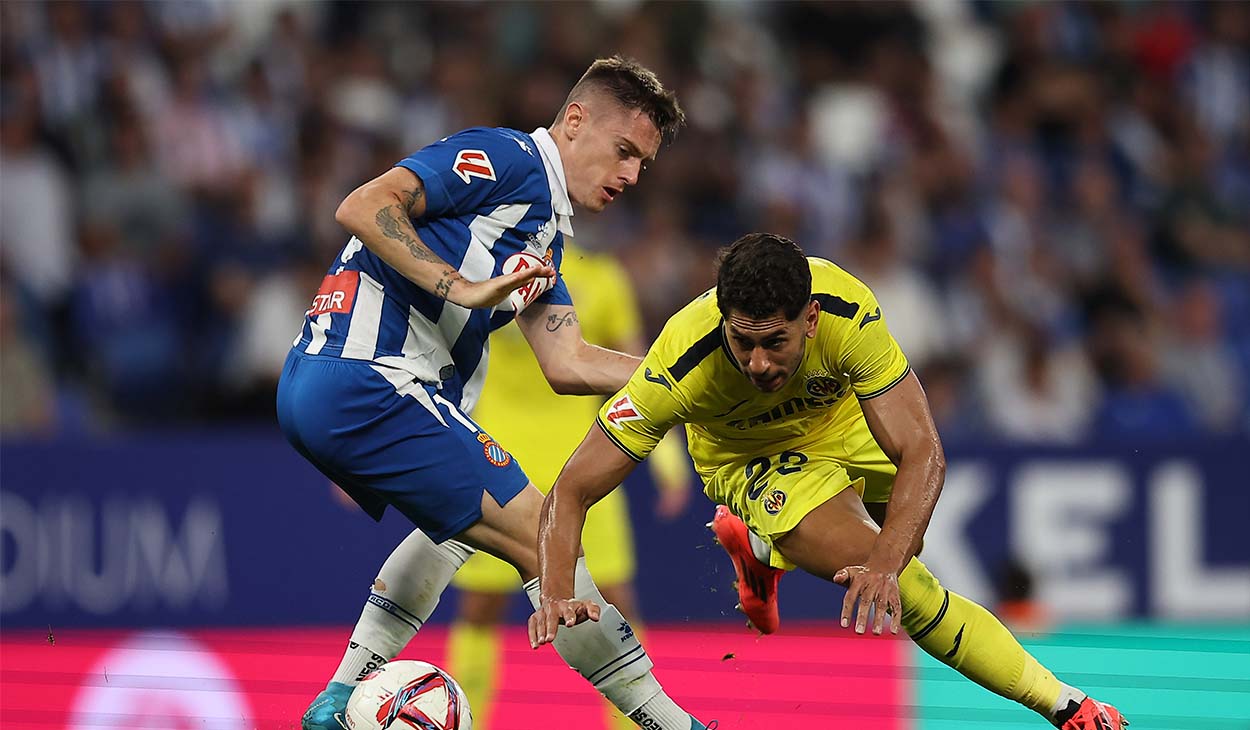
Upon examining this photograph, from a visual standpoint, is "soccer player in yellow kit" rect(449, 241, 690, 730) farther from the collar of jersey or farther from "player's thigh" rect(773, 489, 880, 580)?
"player's thigh" rect(773, 489, 880, 580)

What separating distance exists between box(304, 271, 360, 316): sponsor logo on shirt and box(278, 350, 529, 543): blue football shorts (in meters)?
0.15

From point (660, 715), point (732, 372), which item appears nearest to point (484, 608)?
point (660, 715)

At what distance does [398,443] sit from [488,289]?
1.82 ft

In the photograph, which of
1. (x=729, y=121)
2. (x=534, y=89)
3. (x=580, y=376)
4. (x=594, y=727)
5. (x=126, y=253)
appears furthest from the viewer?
(x=729, y=121)

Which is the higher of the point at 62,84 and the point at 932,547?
the point at 62,84

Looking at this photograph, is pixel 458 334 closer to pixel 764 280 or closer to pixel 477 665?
pixel 764 280

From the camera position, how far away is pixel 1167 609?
27.8 feet

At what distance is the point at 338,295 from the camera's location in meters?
4.72

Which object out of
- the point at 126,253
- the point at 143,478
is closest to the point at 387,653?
the point at 143,478

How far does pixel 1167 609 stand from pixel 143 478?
5.22 metres

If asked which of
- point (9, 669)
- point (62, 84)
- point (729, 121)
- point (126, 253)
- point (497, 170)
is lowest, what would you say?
A: point (9, 669)

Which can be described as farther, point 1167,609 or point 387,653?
point 1167,609

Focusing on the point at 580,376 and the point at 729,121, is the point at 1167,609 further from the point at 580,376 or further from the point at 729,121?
the point at 580,376

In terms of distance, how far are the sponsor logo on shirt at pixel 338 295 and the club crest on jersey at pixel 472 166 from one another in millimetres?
424
